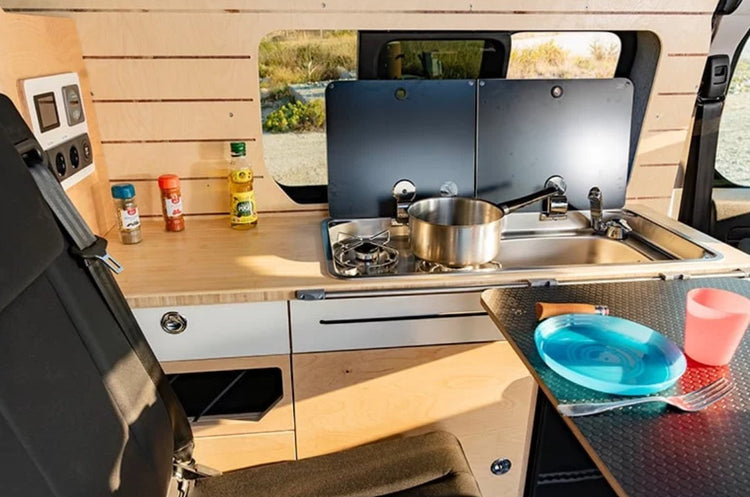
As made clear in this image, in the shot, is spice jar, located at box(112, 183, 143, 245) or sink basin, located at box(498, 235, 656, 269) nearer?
spice jar, located at box(112, 183, 143, 245)

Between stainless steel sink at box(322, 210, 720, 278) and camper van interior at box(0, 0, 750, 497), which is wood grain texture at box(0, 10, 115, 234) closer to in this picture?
camper van interior at box(0, 0, 750, 497)

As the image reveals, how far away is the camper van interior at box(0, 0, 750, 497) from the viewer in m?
0.73

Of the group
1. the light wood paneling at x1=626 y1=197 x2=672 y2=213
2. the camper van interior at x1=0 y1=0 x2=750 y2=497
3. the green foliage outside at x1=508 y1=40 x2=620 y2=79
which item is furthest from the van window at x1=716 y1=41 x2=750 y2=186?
the green foliage outside at x1=508 y1=40 x2=620 y2=79

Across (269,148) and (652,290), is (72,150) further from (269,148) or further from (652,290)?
(652,290)

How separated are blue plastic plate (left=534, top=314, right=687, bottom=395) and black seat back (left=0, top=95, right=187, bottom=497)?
2.07ft

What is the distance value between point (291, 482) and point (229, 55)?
40.9 inches

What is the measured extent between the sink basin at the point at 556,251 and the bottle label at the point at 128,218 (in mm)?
975

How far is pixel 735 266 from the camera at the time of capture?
1271 mm

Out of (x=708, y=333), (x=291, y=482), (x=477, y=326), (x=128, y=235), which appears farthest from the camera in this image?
(x=128, y=235)

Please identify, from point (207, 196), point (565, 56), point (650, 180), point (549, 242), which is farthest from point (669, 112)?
point (207, 196)

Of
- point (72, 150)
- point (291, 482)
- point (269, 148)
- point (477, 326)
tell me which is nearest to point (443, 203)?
point (477, 326)

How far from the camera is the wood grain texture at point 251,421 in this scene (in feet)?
3.99

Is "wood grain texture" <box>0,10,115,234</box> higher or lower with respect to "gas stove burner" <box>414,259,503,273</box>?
higher

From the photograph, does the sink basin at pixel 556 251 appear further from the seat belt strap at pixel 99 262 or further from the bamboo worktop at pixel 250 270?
the seat belt strap at pixel 99 262
